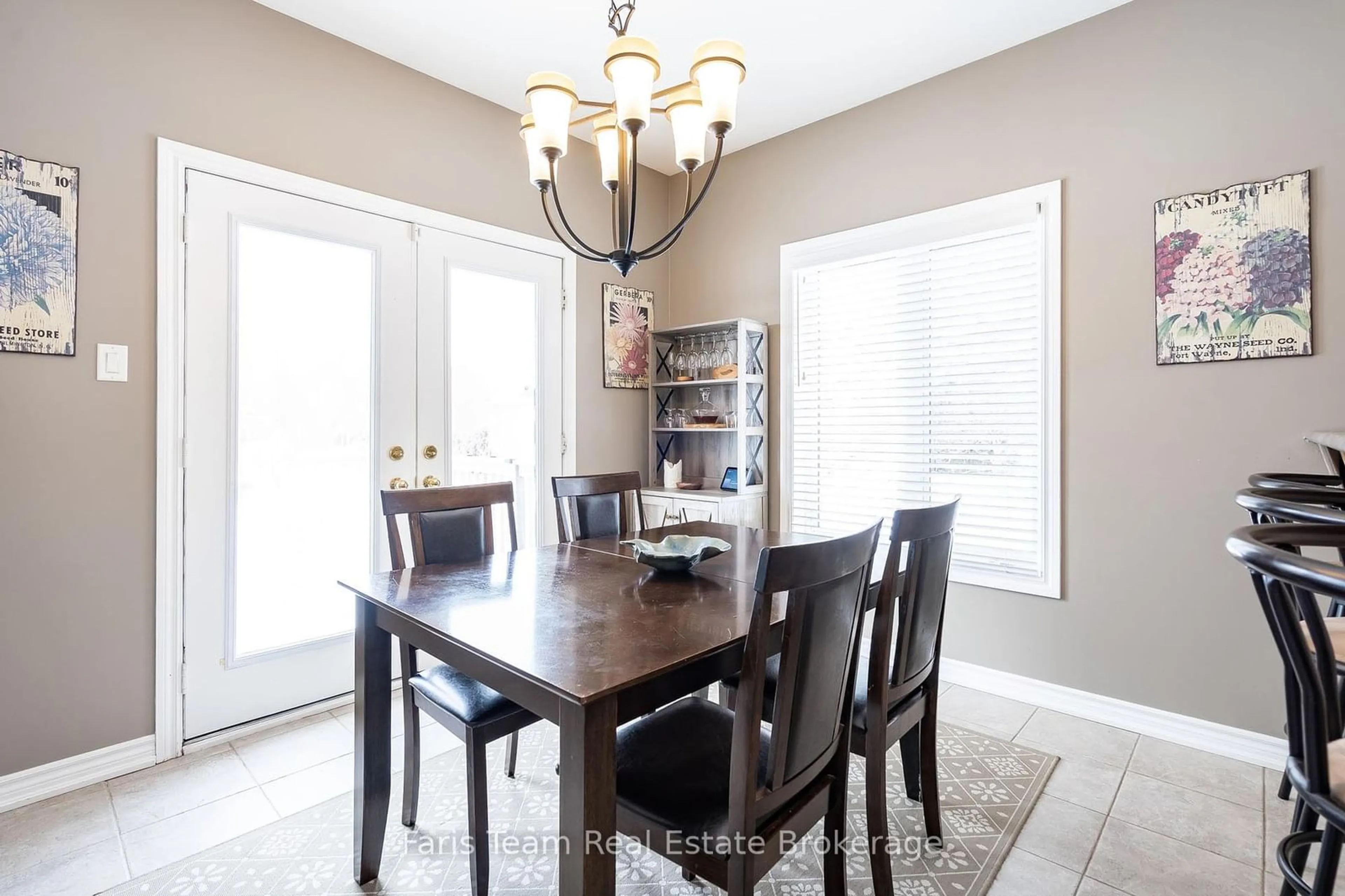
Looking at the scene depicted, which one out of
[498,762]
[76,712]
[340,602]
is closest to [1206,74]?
[498,762]

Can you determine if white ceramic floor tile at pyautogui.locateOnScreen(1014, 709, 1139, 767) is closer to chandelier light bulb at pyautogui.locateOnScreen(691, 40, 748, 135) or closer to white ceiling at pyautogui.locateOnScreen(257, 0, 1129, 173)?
chandelier light bulb at pyautogui.locateOnScreen(691, 40, 748, 135)

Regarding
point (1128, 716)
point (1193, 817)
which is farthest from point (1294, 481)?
point (1128, 716)

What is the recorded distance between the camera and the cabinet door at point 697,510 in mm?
3492

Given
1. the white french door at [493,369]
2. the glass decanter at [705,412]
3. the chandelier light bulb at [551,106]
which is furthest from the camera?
the glass decanter at [705,412]

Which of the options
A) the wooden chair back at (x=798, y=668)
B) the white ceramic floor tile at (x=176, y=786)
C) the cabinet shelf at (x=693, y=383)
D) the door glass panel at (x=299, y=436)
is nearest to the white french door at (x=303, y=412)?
the door glass panel at (x=299, y=436)

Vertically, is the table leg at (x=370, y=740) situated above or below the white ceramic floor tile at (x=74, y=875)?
above

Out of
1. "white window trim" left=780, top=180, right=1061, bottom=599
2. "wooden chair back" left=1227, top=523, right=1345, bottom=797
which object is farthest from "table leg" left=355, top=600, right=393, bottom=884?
"white window trim" left=780, top=180, right=1061, bottom=599

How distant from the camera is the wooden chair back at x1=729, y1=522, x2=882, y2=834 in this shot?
112cm

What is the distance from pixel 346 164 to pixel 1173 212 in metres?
3.34

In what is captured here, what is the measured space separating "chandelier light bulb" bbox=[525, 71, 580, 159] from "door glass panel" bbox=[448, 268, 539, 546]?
151cm

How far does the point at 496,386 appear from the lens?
333 centimetres

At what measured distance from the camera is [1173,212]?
2.43 meters

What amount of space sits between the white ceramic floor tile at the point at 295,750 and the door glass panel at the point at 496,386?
3.61ft

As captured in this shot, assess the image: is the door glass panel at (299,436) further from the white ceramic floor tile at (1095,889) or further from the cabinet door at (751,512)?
the white ceramic floor tile at (1095,889)
